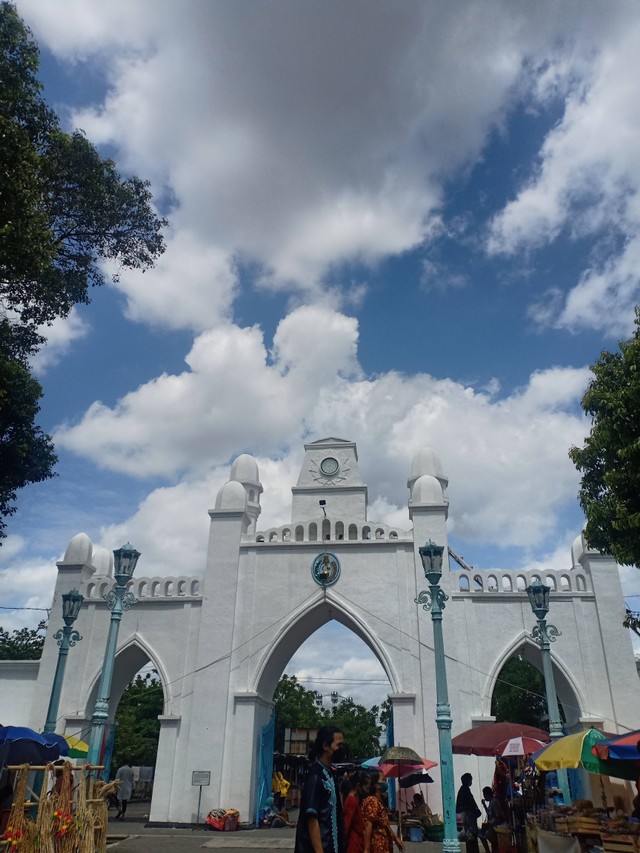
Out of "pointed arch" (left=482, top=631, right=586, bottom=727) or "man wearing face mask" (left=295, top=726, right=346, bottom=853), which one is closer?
"man wearing face mask" (left=295, top=726, right=346, bottom=853)

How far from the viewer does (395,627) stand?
17062mm

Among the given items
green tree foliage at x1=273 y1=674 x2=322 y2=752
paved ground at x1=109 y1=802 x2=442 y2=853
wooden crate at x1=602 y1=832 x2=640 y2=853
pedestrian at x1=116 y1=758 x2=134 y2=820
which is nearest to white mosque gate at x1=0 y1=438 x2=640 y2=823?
paved ground at x1=109 y1=802 x2=442 y2=853

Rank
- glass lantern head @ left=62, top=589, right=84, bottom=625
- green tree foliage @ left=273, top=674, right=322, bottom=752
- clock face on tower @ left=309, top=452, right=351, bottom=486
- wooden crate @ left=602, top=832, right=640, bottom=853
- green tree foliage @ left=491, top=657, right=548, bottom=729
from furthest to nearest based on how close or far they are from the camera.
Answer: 1. green tree foliage @ left=273, top=674, right=322, bottom=752
2. green tree foliage @ left=491, top=657, right=548, bottom=729
3. clock face on tower @ left=309, top=452, right=351, bottom=486
4. glass lantern head @ left=62, top=589, right=84, bottom=625
5. wooden crate @ left=602, top=832, right=640, bottom=853

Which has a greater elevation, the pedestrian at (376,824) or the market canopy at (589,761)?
the market canopy at (589,761)

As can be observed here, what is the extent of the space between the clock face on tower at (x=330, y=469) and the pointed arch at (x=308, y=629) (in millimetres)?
3509

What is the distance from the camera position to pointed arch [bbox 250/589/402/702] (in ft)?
56.0

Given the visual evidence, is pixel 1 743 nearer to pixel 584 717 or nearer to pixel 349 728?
pixel 584 717

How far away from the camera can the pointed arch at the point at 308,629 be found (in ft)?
56.0

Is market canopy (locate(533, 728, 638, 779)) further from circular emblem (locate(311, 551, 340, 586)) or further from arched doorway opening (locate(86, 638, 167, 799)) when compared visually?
arched doorway opening (locate(86, 638, 167, 799))

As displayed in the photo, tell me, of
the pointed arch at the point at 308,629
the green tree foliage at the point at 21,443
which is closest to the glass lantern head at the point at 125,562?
the green tree foliage at the point at 21,443

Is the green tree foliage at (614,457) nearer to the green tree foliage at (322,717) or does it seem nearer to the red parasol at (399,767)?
the red parasol at (399,767)

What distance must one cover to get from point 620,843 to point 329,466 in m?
13.8

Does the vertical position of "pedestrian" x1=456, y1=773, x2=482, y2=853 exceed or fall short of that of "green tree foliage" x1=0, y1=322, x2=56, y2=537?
it falls short

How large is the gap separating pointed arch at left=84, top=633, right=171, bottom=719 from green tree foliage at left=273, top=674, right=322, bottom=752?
16.7m
